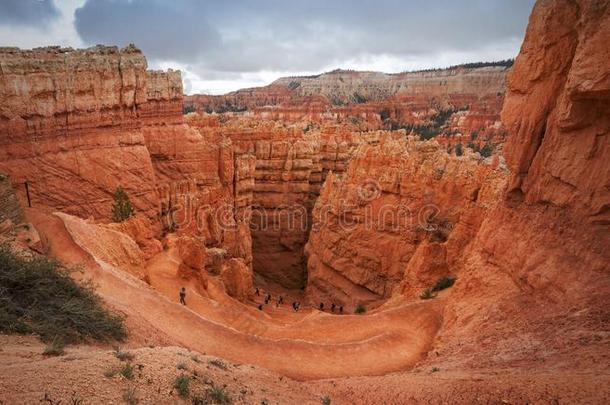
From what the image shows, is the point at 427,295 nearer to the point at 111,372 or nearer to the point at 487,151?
the point at 111,372

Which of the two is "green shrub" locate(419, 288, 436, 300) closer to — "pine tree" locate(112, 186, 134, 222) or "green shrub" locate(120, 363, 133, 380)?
"green shrub" locate(120, 363, 133, 380)

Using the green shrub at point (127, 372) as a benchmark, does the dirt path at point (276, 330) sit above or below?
below

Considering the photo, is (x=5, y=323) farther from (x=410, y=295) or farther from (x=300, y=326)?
(x=410, y=295)

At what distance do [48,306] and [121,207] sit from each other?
1350 centimetres

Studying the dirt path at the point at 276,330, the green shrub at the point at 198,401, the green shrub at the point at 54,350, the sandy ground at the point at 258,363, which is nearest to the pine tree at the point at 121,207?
the sandy ground at the point at 258,363

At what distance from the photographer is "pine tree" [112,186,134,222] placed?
71.6 ft

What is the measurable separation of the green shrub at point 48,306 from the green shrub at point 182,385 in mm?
2799

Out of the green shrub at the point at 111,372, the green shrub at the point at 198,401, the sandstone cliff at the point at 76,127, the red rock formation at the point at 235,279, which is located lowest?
the red rock formation at the point at 235,279

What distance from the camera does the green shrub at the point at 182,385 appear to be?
6.52m

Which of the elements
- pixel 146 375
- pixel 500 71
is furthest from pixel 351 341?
pixel 500 71

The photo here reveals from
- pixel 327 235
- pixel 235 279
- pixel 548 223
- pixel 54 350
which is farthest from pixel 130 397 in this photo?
pixel 327 235

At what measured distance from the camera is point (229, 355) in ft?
39.9

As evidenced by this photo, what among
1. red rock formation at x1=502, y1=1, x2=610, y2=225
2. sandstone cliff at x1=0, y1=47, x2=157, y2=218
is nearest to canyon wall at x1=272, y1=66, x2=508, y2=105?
sandstone cliff at x1=0, y1=47, x2=157, y2=218

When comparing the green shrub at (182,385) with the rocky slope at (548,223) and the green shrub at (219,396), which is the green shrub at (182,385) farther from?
the rocky slope at (548,223)
